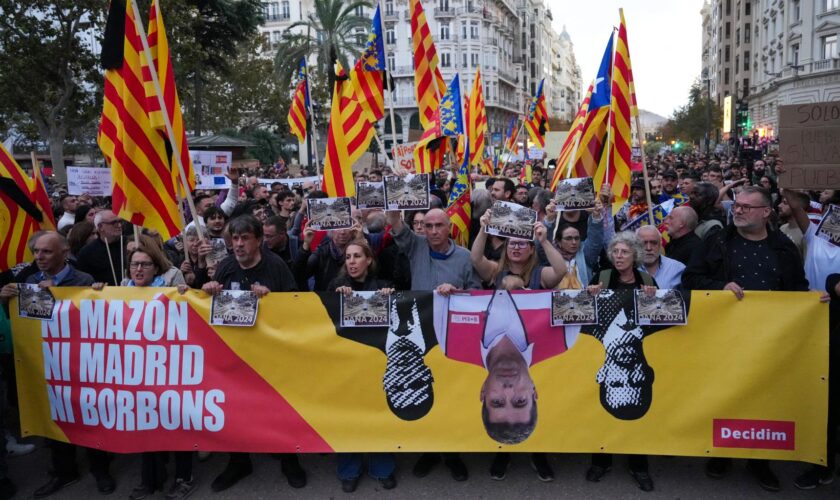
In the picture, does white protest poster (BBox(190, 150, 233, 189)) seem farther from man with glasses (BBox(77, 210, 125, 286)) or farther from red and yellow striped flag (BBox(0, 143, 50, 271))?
red and yellow striped flag (BBox(0, 143, 50, 271))

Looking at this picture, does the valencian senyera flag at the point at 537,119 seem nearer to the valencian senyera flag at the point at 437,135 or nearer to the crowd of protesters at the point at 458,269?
the valencian senyera flag at the point at 437,135

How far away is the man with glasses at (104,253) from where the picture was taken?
241 inches

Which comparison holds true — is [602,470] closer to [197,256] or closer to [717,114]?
[197,256]

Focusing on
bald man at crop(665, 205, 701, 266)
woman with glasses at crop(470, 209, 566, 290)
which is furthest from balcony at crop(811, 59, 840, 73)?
woman with glasses at crop(470, 209, 566, 290)

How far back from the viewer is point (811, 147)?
4.88 metres

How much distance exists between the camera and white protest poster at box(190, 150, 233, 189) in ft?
35.9

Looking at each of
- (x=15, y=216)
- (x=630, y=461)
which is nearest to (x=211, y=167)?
(x=15, y=216)

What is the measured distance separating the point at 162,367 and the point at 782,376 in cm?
414

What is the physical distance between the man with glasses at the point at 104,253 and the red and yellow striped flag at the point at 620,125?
4.67m

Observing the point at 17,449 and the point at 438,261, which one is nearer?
the point at 438,261

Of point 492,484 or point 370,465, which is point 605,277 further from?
point 370,465

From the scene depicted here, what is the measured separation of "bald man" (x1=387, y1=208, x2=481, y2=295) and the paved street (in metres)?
1.30

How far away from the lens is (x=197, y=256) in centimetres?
558

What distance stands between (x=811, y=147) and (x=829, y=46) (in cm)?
4667
